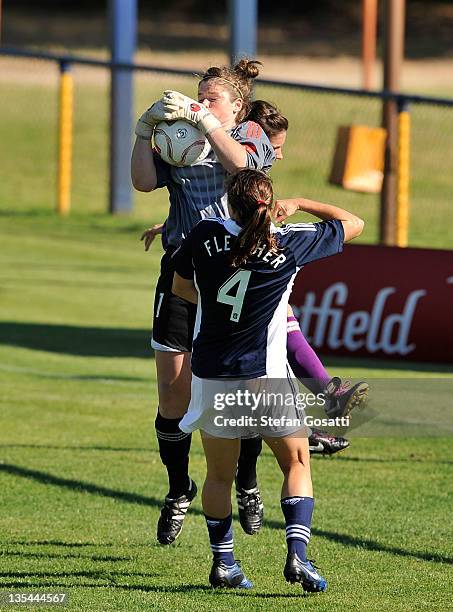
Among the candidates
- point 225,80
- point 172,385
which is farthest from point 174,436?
point 225,80

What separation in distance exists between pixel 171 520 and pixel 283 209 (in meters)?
1.78

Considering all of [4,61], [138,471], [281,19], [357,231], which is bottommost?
[138,471]

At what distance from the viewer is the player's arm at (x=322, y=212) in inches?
244

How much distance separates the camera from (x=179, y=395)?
7000 mm

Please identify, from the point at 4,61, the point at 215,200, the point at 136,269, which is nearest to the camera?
the point at 215,200

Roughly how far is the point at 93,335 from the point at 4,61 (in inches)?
1341

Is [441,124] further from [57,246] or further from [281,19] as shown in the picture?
[281,19]

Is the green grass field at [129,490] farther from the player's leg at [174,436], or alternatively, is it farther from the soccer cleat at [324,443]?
the soccer cleat at [324,443]

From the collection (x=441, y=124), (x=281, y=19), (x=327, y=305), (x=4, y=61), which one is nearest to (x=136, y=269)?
(x=327, y=305)

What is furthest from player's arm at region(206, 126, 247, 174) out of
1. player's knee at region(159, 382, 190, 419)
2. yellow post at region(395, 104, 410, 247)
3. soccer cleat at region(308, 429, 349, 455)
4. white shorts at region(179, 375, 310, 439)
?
yellow post at region(395, 104, 410, 247)

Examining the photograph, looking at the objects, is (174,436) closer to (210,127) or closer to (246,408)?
(246,408)

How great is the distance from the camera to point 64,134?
2294 cm

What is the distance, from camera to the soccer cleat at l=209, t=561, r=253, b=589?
20.5 ft

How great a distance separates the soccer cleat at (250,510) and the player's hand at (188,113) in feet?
6.32
